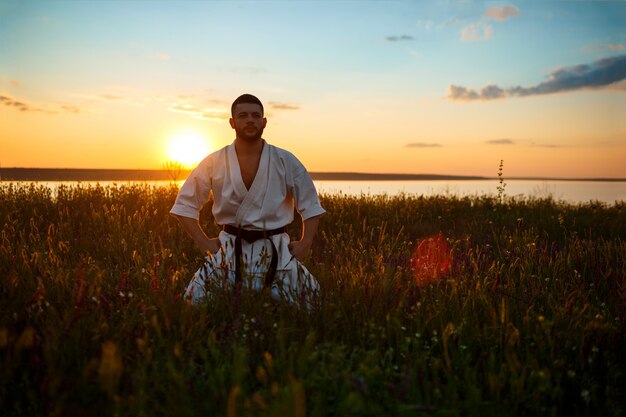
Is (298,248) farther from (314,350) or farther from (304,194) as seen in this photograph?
(314,350)

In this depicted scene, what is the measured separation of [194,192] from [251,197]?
0.54m

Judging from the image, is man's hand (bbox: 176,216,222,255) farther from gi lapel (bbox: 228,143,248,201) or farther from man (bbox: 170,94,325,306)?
gi lapel (bbox: 228,143,248,201)

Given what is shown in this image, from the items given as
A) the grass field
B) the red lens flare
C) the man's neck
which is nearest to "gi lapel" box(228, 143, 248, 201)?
the man's neck

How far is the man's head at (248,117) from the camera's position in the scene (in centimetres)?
421

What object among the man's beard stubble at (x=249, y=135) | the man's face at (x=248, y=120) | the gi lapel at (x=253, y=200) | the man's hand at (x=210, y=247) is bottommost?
the man's hand at (x=210, y=247)

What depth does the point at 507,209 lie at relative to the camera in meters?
10.8

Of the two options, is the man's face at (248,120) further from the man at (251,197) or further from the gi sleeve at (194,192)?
the gi sleeve at (194,192)

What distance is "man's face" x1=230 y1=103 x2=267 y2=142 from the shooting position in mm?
4215

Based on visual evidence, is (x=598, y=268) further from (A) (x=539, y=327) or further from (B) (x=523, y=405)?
(B) (x=523, y=405)

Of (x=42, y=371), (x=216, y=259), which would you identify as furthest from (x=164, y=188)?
(x=42, y=371)

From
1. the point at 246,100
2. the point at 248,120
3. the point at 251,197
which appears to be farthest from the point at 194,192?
the point at 246,100

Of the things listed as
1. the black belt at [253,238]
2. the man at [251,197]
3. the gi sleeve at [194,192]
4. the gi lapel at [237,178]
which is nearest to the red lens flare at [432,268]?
the man at [251,197]

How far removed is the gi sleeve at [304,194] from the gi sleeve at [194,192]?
0.76 m

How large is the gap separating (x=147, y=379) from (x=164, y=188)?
29.9 ft
